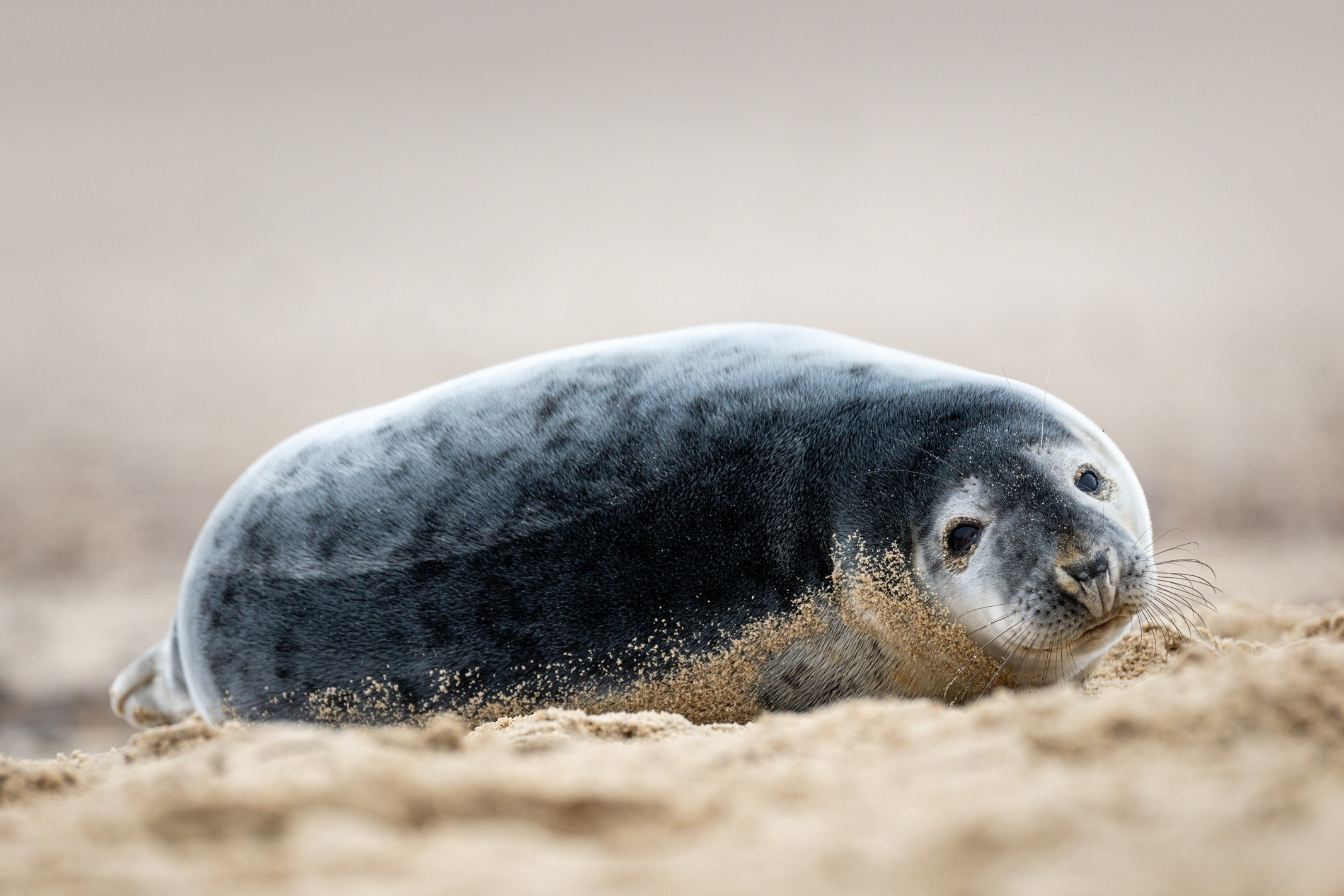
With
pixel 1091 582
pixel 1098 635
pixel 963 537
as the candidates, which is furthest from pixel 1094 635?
pixel 963 537

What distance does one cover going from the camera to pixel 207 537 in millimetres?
3102

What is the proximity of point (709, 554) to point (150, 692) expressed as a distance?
2.03 metres

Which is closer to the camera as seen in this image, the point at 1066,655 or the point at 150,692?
the point at 1066,655

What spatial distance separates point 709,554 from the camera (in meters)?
2.58

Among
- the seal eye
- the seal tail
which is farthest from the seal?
the seal tail

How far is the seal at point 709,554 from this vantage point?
2.54 meters

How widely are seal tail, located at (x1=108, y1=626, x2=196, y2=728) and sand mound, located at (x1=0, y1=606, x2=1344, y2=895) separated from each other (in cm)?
170

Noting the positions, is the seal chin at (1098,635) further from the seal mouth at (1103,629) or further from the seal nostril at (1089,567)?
the seal nostril at (1089,567)

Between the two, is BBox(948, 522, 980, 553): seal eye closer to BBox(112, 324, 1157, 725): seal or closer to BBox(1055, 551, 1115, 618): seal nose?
BBox(112, 324, 1157, 725): seal

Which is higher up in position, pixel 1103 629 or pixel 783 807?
pixel 783 807

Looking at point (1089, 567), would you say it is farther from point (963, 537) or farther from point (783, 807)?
point (783, 807)

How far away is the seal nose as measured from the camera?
2346 mm

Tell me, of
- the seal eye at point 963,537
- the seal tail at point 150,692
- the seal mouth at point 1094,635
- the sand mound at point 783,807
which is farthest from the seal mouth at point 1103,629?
the seal tail at point 150,692

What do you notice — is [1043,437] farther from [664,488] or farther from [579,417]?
[579,417]
